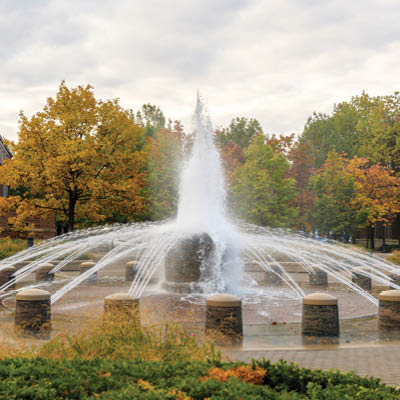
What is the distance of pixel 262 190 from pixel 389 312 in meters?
35.8

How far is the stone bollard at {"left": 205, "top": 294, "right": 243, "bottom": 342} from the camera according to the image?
10.5 m

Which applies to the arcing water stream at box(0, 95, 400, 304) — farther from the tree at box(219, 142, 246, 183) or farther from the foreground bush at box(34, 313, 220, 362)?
the tree at box(219, 142, 246, 183)

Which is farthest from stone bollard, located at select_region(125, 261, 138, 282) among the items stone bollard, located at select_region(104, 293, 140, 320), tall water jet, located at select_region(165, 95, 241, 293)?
stone bollard, located at select_region(104, 293, 140, 320)

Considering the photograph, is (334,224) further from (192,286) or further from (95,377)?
(95,377)

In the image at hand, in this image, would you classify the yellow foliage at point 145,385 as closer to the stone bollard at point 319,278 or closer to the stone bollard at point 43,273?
the stone bollard at point 319,278

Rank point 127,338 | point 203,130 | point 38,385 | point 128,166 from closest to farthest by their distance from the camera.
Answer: point 38,385, point 127,338, point 203,130, point 128,166

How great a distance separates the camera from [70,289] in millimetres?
17781

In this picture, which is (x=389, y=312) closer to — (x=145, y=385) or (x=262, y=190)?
(x=145, y=385)

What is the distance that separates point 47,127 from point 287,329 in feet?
93.9

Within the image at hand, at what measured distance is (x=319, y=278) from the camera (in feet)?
66.1

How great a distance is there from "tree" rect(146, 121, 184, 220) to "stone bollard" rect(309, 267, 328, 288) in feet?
90.8

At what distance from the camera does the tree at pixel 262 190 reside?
4700 cm

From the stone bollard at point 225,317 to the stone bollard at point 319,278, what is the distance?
32.4 ft

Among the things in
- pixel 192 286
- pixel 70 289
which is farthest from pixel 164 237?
pixel 70 289
